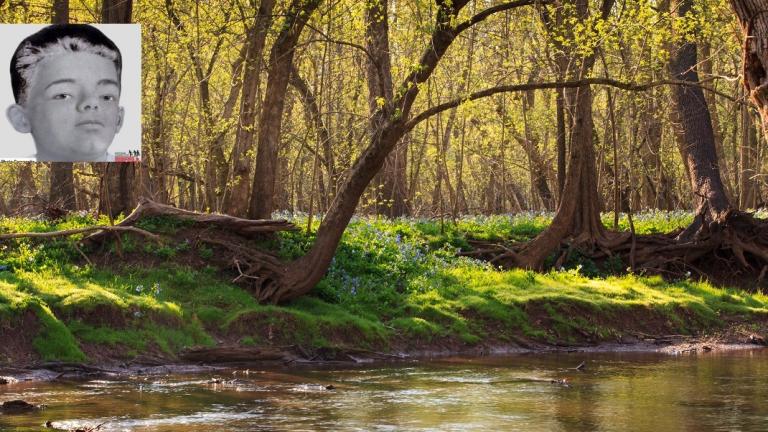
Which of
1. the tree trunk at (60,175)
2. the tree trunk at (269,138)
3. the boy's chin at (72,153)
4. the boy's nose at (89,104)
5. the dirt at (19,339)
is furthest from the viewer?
the tree trunk at (60,175)

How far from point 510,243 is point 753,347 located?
6.53m

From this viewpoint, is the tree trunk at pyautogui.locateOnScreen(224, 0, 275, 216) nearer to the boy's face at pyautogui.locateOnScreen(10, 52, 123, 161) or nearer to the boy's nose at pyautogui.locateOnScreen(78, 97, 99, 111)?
the boy's face at pyautogui.locateOnScreen(10, 52, 123, 161)

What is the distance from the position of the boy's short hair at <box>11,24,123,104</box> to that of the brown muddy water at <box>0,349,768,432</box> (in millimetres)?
6624

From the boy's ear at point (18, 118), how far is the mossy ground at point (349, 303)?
6.28ft

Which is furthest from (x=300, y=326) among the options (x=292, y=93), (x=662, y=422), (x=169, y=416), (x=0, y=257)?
(x=292, y=93)

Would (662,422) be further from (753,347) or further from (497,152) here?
(497,152)

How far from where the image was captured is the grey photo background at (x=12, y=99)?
20234mm

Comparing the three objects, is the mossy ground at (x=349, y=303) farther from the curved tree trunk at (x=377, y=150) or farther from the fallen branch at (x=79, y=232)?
the curved tree trunk at (x=377, y=150)

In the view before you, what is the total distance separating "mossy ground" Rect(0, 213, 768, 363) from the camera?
17609mm

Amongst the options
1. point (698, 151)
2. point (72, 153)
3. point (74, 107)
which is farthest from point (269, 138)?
point (698, 151)

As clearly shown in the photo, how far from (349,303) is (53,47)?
675cm

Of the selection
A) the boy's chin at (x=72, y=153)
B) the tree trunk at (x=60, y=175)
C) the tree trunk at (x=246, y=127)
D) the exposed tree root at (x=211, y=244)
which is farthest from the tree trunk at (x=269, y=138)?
the tree trunk at (x=60, y=175)

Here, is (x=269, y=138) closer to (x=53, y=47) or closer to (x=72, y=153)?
(x=72, y=153)

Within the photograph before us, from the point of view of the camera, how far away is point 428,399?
14.5 m
